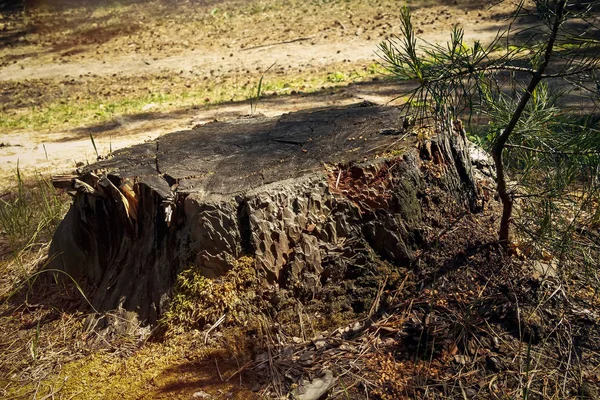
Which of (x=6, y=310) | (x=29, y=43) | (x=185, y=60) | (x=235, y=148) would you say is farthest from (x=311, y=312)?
(x=29, y=43)

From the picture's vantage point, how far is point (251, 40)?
10.3 m

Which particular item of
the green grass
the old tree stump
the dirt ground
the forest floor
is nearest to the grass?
the dirt ground

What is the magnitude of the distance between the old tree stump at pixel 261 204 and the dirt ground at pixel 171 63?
2771 mm

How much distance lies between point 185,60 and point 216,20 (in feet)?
8.01

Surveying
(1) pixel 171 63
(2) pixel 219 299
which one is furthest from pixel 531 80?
(1) pixel 171 63

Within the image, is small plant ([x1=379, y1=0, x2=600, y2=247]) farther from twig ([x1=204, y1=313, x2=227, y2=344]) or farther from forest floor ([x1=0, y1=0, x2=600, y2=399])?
twig ([x1=204, y1=313, x2=227, y2=344])

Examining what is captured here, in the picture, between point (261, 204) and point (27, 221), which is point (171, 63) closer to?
point (27, 221)

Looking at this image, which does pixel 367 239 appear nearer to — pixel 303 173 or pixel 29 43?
pixel 303 173

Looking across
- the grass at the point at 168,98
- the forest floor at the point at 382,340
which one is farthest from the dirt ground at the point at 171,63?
the forest floor at the point at 382,340

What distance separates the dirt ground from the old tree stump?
109 inches

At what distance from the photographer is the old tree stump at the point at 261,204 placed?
2.75 m

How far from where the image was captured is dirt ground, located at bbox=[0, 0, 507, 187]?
267 inches

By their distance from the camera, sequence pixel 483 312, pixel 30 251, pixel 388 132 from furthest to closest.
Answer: pixel 30 251, pixel 388 132, pixel 483 312

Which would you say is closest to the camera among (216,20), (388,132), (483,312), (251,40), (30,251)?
(483,312)
